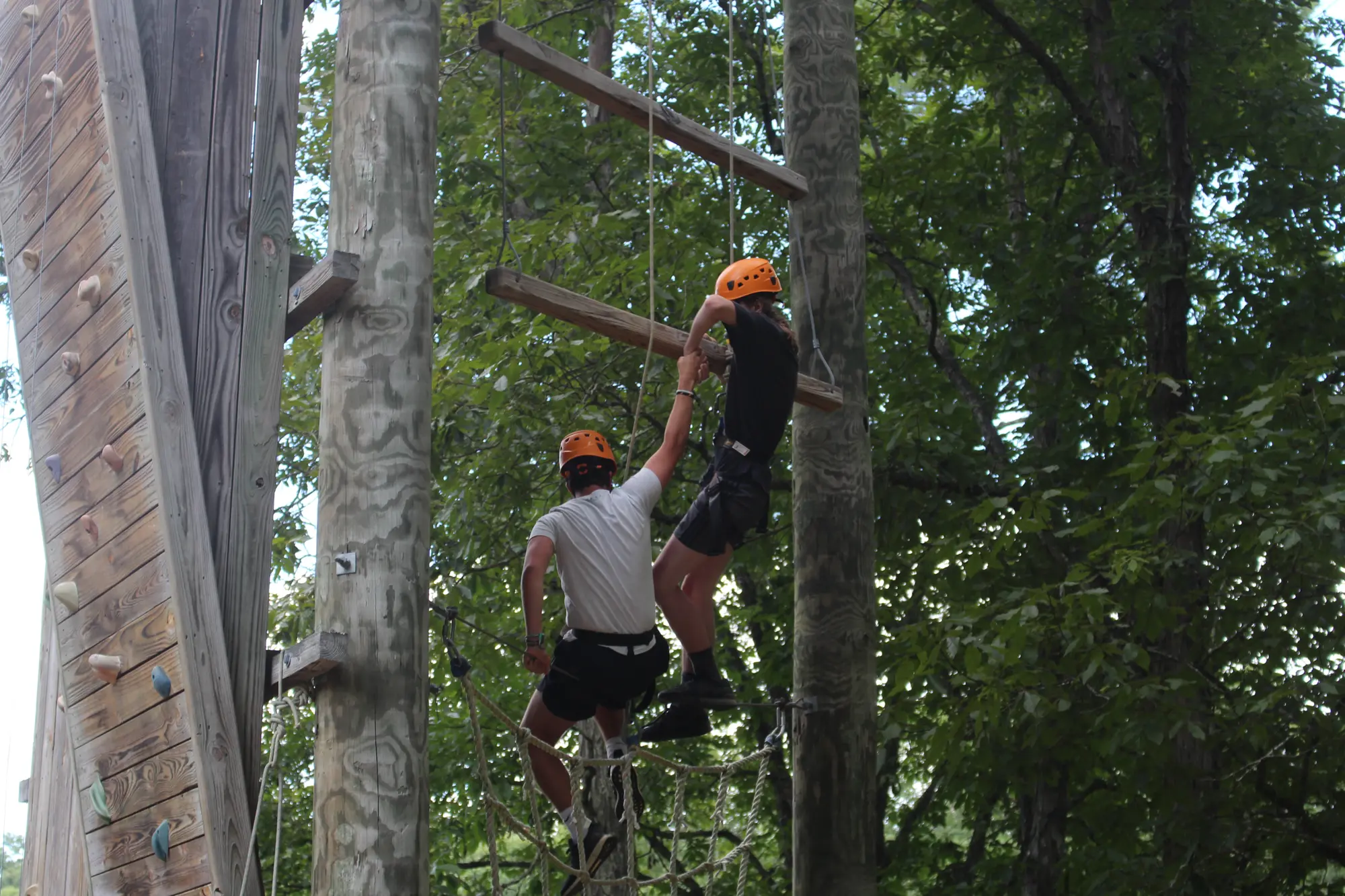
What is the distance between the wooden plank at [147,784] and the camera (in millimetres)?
3363

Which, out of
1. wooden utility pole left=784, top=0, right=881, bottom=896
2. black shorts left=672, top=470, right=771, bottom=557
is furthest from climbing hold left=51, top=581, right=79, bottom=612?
wooden utility pole left=784, top=0, right=881, bottom=896

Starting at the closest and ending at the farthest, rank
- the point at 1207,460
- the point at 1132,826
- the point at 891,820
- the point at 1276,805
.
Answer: the point at 1207,460, the point at 1276,805, the point at 1132,826, the point at 891,820

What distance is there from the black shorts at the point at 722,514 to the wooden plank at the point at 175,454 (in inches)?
94.5

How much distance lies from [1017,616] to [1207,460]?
3.52 feet

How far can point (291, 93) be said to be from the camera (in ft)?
13.0

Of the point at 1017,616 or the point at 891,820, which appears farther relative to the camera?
the point at 891,820

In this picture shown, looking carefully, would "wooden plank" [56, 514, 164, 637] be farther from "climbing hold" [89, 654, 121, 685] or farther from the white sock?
the white sock

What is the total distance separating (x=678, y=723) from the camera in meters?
5.70

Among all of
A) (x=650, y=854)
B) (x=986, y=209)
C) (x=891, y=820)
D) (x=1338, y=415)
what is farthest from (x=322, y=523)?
(x=891, y=820)

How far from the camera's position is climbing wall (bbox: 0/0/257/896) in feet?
11.1

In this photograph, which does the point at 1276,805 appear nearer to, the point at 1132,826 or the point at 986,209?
the point at 1132,826

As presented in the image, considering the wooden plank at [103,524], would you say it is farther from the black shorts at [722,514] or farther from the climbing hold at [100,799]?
the black shorts at [722,514]

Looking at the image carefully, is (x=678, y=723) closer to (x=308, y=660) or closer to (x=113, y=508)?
(x=308, y=660)

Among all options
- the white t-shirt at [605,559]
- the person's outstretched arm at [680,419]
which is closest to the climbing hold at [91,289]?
the white t-shirt at [605,559]
